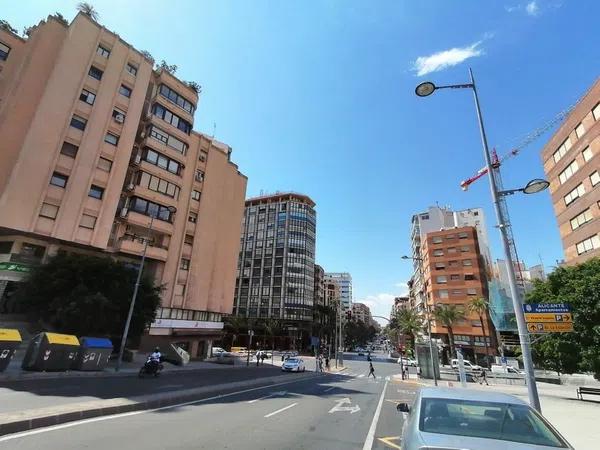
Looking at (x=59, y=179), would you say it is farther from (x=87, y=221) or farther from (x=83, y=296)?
(x=83, y=296)

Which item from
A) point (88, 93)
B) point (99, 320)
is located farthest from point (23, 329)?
point (88, 93)

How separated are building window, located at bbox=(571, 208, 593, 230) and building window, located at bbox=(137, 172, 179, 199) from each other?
1632 inches

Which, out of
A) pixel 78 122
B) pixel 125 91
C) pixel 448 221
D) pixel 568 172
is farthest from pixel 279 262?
pixel 568 172

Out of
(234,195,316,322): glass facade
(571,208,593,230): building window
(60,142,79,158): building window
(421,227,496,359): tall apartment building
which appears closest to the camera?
(60,142,79,158): building window

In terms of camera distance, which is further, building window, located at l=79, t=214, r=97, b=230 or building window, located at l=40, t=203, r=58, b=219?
building window, located at l=79, t=214, r=97, b=230

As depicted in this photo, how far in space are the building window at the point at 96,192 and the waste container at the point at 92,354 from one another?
17.6 m

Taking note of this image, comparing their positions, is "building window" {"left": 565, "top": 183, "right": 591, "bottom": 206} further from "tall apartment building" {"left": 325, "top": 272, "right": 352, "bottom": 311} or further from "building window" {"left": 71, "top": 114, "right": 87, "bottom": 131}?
"tall apartment building" {"left": 325, "top": 272, "right": 352, "bottom": 311}

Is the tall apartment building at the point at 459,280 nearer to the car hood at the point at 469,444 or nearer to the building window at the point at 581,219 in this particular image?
the building window at the point at 581,219

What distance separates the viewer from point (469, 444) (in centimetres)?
346

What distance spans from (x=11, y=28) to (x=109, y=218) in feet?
69.8

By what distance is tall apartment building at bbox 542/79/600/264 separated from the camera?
2944 centimetres

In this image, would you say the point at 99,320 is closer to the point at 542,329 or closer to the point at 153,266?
the point at 153,266

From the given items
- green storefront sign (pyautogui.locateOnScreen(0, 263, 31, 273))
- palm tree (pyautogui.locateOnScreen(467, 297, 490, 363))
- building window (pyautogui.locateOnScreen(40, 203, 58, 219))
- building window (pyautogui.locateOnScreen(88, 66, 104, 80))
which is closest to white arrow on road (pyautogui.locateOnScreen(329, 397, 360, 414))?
green storefront sign (pyautogui.locateOnScreen(0, 263, 31, 273))

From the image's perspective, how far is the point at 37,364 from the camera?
1564 cm
